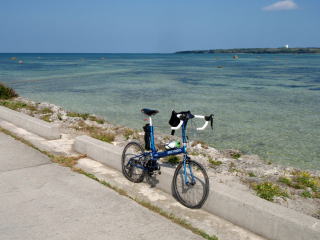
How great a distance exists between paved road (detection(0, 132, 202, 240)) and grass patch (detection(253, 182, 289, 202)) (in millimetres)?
1742

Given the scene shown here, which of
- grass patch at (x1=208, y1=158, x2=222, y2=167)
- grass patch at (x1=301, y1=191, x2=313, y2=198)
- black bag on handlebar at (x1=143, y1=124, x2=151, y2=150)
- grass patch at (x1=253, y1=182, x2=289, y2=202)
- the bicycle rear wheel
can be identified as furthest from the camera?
grass patch at (x1=208, y1=158, x2=222, y2=167)

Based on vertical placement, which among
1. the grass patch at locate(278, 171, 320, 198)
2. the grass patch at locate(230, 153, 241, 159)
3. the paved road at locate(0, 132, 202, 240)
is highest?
the paved road at locate(0, 132, 202, 240)

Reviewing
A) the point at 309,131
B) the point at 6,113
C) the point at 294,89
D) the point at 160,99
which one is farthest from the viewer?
the point at 294,89

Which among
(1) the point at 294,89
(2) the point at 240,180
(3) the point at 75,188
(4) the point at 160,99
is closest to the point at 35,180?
(3) the point at 75,188

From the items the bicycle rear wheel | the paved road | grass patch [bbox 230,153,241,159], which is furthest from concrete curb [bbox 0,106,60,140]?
grass patch [bbox 230,153,241,159]

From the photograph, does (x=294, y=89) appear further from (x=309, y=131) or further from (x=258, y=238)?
(x=258, y=238)

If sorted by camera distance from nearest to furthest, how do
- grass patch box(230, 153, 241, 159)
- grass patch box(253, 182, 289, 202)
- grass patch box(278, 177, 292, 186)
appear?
grass patch box(253, 182, 289, 202)
grass patch box(278, 177, 292, 186)
grass patch box(230, 153, 241, 159)

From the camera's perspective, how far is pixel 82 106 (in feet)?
72.2

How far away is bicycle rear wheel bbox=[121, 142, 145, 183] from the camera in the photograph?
6.06 meters

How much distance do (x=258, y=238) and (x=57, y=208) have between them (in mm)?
2740

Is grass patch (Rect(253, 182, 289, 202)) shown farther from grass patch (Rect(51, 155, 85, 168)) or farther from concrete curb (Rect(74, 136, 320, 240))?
grass patch (Rect(51, 155, 85, 168))

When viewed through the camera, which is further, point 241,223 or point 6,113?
point 6,113

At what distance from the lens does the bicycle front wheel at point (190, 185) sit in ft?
16.6

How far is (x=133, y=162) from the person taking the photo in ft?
20.2
